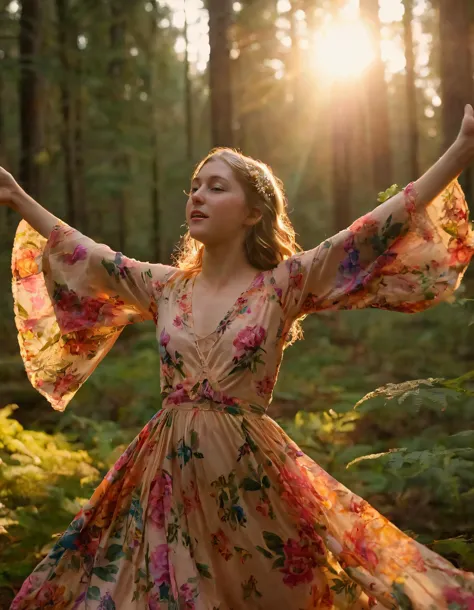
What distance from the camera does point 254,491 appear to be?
2.96m

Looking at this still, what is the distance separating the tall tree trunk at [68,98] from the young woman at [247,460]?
9.82 m

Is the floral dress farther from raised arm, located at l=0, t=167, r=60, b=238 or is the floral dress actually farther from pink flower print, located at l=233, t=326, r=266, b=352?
raised arm, located at l=0, t=167, r=60, b=238

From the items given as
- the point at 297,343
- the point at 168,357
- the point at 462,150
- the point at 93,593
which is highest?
the point at 462,150

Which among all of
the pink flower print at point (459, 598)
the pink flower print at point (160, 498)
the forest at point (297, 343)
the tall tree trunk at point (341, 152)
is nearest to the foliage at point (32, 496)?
the forest at point (297, 343)

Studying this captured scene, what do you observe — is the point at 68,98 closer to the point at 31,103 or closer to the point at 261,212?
the point at 31,103

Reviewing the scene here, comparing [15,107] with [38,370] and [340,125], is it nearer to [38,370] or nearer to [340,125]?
[340,125]

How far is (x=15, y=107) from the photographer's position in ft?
81.5

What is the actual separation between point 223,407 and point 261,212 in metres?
0.92

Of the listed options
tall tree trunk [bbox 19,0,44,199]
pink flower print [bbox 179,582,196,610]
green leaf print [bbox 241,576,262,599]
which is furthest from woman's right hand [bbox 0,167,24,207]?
tall tree trunk [bbox 19,0,44,199]

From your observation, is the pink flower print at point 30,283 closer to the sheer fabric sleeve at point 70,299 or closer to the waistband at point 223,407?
the sheer fabric sleeve at point 70,299

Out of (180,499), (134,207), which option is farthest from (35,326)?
(134,207)

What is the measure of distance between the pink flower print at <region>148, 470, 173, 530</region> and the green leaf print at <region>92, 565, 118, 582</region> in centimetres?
26

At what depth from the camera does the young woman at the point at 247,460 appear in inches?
114

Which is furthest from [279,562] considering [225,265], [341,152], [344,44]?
[344,44]
